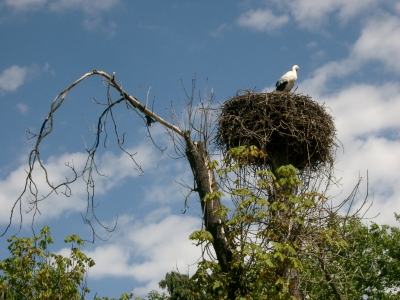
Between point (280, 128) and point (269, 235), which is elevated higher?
point (280, 128)

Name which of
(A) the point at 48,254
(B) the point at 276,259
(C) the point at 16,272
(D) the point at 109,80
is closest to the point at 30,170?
(D) the point at 109,80

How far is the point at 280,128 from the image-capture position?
8.06 meters

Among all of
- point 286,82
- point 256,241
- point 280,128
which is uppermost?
point 286,82

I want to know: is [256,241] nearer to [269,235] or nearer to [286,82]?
[269,235]

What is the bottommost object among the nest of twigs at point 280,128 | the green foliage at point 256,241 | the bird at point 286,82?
the green foliage at point 256,241

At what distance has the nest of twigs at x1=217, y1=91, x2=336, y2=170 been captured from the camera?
791 centimetres

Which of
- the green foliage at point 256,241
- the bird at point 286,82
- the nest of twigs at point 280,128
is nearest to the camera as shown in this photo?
the green foliage at point 256,241

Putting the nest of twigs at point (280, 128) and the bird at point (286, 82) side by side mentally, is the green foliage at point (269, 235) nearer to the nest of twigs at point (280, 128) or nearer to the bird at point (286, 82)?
the nest of twigs at point (280, 128)

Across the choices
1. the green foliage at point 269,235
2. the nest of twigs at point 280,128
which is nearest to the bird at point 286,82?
the nest of twigs at point 280,128

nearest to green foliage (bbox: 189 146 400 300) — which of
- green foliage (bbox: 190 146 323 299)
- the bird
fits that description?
green foliage (bbox: 190 146 323 299)

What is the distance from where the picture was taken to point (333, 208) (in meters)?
7.10

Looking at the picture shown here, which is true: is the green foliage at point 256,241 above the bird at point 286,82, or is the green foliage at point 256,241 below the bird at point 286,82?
below

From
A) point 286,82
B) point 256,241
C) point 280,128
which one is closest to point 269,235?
point 256,241

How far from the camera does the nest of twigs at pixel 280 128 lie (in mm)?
7910
